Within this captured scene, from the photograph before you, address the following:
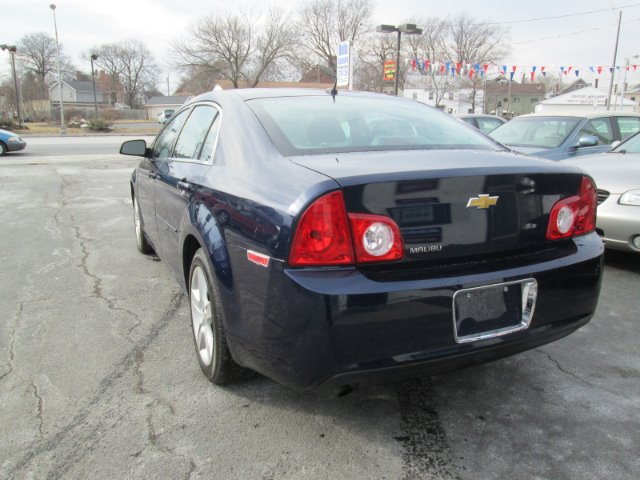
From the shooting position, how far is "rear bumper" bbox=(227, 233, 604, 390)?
196 cm

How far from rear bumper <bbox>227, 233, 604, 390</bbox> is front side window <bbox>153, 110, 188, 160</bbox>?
2036 mm

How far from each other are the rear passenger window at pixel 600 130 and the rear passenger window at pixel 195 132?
622 centimetres

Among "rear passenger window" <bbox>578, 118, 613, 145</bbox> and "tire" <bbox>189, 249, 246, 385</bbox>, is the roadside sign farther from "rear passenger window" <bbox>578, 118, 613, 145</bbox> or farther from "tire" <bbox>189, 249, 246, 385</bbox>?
"tire" <bbox>189, 249, 246, 385</bbox>

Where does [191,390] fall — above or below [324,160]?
below

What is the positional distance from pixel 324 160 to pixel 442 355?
3.14ft

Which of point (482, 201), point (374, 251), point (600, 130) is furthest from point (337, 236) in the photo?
point (600, 130)

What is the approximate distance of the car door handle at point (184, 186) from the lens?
2974mm

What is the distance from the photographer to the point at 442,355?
211 centimetres

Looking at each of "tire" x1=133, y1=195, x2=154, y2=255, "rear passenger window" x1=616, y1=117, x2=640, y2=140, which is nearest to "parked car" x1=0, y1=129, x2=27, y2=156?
"tire" x1=133, y1=195, x2=154, y2=255

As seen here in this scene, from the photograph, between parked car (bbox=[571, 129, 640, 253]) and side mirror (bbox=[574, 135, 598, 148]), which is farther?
side mirror (bbox=[574, 135, 598, 148])

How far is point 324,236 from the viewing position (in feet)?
6.59

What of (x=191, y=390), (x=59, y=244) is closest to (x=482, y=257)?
(x=191, y=390)

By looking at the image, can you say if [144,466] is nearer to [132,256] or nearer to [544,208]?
[544,208]

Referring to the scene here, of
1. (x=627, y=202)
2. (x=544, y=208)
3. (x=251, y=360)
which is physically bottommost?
(x=251, y=360)
